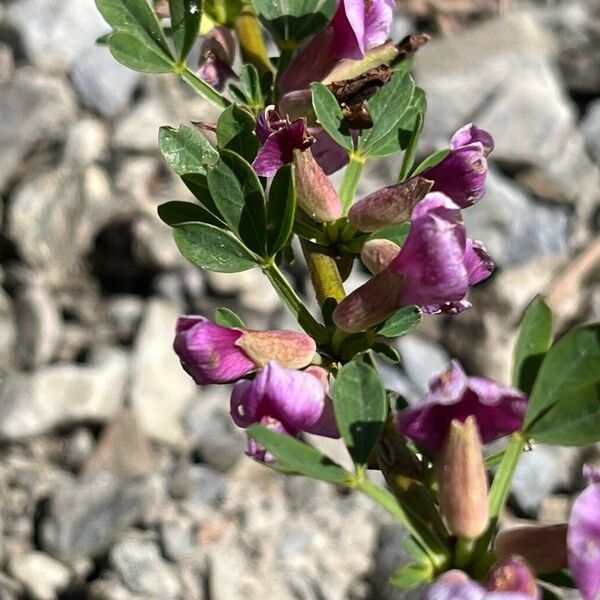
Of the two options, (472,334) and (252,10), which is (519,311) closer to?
(472,334)

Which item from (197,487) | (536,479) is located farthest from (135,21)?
(536,479)

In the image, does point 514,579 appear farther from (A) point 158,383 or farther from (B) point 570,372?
(A) point 158,383

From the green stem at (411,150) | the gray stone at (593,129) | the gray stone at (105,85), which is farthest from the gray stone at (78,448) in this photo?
the green stem at (411,150)

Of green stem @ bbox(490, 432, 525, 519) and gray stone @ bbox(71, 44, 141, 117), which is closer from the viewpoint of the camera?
green stem @ bbox(490, 432, 525, 519)

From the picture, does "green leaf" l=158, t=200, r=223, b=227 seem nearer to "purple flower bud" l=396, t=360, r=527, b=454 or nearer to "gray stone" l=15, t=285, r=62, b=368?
"purple flower bud" l=396, t=360, r=527, b=454

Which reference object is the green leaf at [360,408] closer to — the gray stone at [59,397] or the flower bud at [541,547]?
the flower bud at [541,547]

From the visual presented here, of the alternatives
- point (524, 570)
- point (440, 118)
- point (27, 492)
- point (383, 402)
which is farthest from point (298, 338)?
point (440, 118)

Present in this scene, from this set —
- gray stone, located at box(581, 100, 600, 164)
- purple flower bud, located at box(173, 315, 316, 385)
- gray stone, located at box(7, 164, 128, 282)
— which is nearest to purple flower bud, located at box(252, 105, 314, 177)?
purple flower bud, located at box(173, 315, 316, 385)
